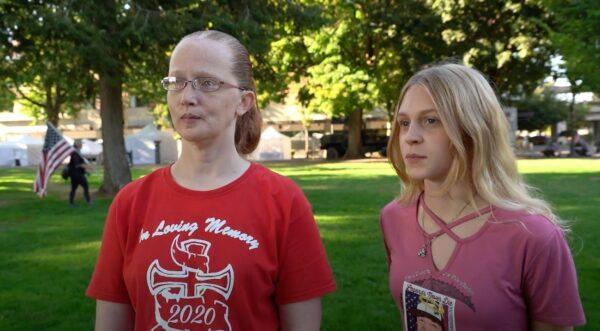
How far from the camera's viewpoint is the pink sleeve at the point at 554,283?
203 centimetres

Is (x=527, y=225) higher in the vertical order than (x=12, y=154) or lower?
higher

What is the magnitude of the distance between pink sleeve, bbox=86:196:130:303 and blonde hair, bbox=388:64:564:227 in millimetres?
1176

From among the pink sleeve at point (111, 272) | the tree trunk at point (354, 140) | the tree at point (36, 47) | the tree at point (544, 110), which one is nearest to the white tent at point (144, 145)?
the tree trunk at point (354, 140)

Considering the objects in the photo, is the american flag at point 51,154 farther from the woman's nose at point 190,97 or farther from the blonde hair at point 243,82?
the woman's nose at point 190,97

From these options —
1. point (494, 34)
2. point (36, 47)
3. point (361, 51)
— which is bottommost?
point (36, 47)

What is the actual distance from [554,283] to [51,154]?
620 inches

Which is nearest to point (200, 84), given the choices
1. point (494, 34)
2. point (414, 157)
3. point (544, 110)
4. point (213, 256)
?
point (213, 256)

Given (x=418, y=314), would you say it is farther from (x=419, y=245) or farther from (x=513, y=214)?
(x=513, y=214)

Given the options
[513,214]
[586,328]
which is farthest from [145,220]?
[586,328]

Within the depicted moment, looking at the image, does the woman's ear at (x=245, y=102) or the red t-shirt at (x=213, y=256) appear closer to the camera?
the red t-shirt at (x=213, y=256)

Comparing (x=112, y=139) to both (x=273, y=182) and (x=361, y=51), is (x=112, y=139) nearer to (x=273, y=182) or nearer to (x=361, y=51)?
(x=273, y=182)

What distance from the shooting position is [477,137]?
218cm

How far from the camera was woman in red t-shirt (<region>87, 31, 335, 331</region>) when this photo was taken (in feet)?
6.77

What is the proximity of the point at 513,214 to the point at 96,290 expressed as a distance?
146 centimetres
